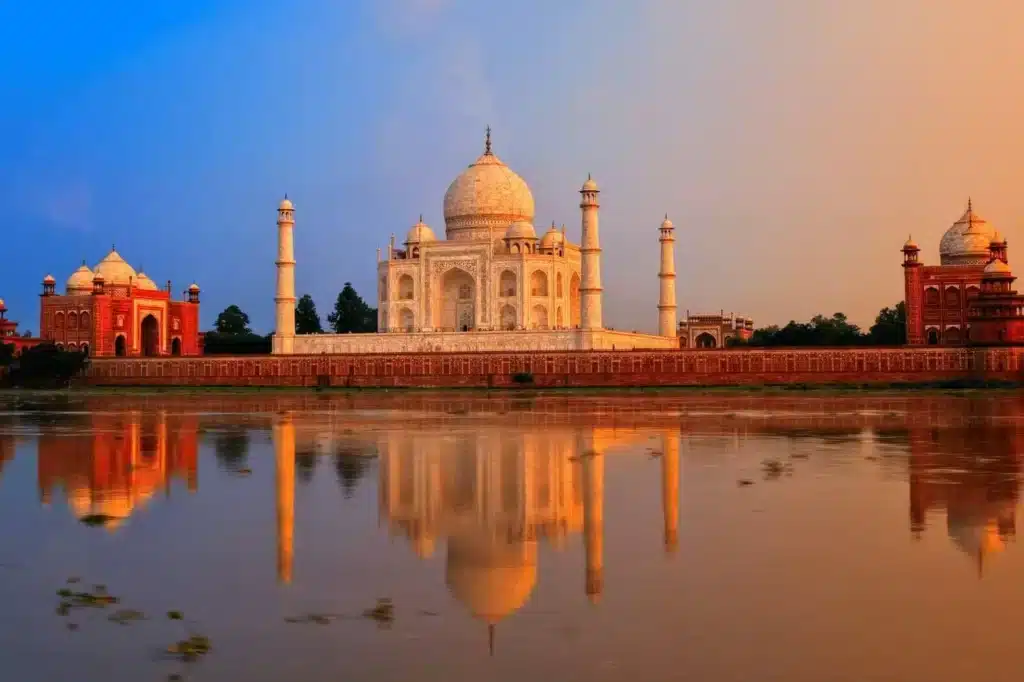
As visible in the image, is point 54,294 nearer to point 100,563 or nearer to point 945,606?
point 100,563

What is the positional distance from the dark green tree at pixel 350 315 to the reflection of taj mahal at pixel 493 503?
147ft

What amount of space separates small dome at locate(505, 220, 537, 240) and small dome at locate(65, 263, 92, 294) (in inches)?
727

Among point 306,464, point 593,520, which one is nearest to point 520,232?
point 306,464

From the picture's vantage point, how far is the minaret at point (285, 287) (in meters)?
41.3

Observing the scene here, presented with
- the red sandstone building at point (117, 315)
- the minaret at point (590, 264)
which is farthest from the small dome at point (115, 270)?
the minaret at point (590, 264)

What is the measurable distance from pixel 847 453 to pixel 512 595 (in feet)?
27.0

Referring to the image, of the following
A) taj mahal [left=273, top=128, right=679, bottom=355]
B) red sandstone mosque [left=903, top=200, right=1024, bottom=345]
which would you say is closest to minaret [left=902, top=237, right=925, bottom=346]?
red sandstone mosque [left=903, top=200, right=1024, bottom=345]

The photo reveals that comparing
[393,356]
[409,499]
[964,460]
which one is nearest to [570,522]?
[409,499]

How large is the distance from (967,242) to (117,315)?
32384mm

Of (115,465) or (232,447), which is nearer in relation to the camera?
(115,465)

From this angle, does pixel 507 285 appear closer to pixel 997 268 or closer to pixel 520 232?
pixel 520 232

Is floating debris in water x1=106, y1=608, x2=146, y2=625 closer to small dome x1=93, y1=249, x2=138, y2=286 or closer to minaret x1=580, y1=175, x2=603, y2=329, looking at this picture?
minaret x1=580, y1=175, x2=603, y2=329

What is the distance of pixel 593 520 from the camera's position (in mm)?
8102

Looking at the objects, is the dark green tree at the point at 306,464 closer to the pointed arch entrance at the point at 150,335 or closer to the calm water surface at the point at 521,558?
the calm water surface at the point at 521,558
